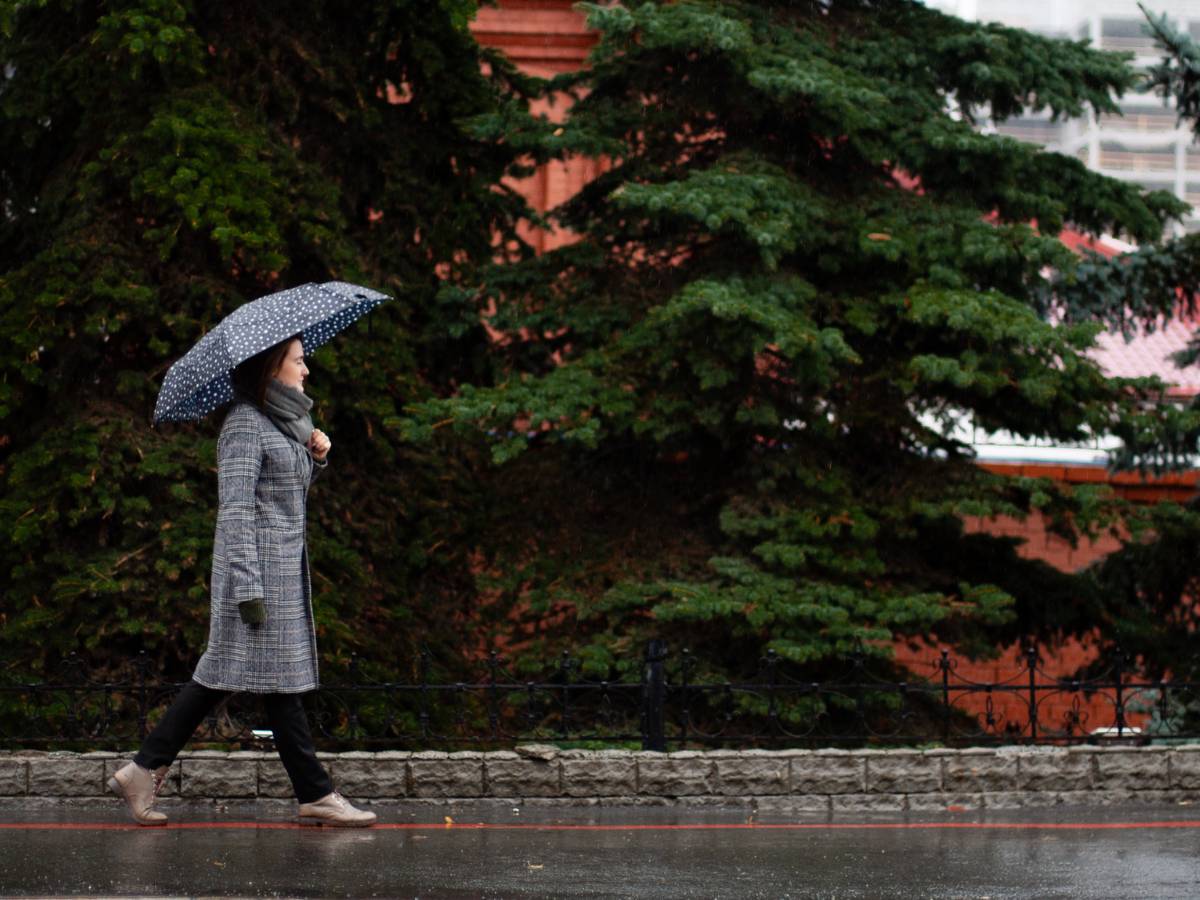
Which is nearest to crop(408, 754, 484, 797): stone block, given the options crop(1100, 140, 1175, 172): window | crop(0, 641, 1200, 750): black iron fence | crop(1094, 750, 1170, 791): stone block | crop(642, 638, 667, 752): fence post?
crop(0, 641, 1200, 750): black iron fence

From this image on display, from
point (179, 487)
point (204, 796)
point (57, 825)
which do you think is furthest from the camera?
point (179, 487)

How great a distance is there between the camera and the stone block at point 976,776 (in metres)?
9.34

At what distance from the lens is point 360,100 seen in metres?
13.5

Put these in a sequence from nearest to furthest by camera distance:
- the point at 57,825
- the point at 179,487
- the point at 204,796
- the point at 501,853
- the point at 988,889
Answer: the point at 988,889 → the point at 501,853 → the point at 57,825 → the point at 204,796 → the point at 179,487

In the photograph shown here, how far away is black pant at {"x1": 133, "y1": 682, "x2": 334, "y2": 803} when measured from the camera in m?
7.32

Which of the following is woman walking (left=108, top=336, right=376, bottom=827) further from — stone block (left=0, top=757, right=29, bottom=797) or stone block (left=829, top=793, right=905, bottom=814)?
stone block (left=829, top=793, right=905, bottom=814)

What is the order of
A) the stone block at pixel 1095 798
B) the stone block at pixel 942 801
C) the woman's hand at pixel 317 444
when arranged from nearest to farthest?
the woman's hand at pixel 317 444 < the stone block at pixel 942 801 < the stone block at pixel 1095 798

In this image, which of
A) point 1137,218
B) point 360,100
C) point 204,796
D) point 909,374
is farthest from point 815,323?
point 204,796

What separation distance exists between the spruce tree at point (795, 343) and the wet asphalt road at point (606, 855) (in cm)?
272

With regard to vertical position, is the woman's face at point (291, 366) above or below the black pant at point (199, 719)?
above

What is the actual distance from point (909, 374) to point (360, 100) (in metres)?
4.66

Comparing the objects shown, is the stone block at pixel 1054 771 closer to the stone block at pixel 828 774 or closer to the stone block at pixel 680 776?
the stone block at pixel 828 774

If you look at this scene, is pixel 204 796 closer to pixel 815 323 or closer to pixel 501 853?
pixel 501 853

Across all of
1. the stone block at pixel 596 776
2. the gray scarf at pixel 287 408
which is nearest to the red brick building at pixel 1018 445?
the stone block at pixel 596 776
